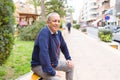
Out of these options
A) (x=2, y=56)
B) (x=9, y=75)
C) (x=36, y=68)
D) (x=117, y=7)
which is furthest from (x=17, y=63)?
(x=117, y=7)

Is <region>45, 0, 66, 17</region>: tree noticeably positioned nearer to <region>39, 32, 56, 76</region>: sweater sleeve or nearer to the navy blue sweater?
the navy blue sweater

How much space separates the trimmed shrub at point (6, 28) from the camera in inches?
244

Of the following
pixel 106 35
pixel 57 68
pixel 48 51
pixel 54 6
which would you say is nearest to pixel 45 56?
pixel 48 51

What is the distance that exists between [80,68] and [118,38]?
17991mm

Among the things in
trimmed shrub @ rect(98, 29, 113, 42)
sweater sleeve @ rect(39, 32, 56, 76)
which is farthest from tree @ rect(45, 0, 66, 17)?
sweater sleeve @ rect(39, 32, 56, 76)

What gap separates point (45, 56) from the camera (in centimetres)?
400

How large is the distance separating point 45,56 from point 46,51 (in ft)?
0.26

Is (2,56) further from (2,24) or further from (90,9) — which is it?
(90,9)

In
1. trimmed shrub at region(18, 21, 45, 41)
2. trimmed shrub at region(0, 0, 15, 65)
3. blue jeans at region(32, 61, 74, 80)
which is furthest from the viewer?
trimmed shrub at region(18, 21, 45, 41)

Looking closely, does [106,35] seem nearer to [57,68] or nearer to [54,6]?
[57,68]

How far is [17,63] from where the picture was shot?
29.7 ft

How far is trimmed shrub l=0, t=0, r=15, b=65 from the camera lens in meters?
6.21

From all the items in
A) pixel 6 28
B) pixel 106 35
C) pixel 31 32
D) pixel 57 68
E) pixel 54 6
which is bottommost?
pixel 106 35

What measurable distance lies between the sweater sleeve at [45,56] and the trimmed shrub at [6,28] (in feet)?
7.47
